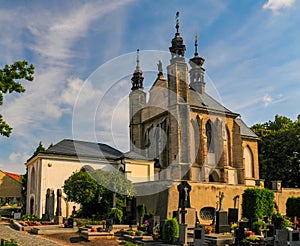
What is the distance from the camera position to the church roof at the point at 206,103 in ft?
146

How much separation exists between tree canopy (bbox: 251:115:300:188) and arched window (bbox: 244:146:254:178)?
3.38 meters

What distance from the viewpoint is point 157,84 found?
50.4m

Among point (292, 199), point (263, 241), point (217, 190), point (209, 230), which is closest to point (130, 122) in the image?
point (217, 190)

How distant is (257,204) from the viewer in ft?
108

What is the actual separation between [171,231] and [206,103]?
2986 cm

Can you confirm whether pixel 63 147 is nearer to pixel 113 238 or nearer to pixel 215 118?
pixel 215 118

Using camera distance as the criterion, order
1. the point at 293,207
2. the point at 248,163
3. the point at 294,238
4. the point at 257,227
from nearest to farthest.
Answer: the point at 294,238 → the point at 257,227 → the point at 293,207 → the point at 248,163

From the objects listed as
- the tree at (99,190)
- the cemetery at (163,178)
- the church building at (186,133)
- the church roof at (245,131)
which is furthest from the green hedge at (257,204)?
the church roof at (245,131)

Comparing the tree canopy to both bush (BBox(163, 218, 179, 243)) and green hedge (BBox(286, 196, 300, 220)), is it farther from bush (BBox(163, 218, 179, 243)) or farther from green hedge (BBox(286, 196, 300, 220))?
bush (BBox(163, 218, 179, 243))

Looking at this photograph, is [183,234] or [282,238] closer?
[282,238]

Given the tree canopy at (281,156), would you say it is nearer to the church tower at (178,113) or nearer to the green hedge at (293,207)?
the green hedge at (293,207)

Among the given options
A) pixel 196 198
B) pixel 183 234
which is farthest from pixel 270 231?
pixel 196 198

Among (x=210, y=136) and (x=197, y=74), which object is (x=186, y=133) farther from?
(x=197, y=74)

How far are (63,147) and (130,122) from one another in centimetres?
1324
